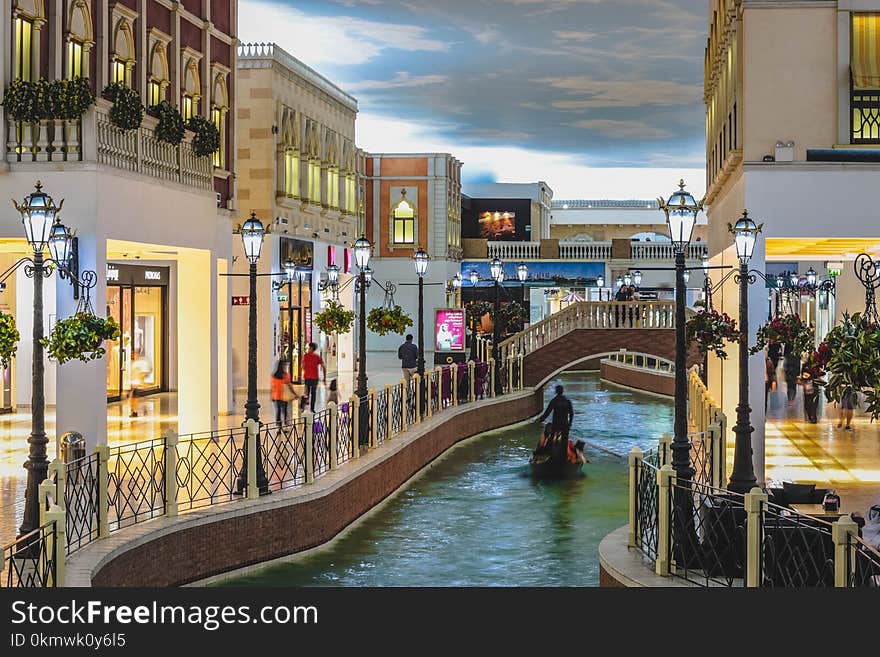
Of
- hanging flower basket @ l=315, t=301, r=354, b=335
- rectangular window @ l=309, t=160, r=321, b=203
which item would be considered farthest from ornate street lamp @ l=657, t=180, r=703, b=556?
rectangular window @ l=309, t=160, r=321, b=203

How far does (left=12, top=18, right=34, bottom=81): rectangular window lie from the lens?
669 inches


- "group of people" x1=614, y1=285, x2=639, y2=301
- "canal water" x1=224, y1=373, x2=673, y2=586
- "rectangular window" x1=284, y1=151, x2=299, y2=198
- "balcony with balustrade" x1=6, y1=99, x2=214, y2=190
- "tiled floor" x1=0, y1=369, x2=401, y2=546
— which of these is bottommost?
"canal water" x1=224, y1=373, x2=673, y2=586

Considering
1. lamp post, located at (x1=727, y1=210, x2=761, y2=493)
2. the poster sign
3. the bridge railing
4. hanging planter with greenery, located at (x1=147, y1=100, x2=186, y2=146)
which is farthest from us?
the bridge railing

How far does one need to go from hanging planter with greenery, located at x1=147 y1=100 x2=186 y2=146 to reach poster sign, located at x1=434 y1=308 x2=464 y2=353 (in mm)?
14370

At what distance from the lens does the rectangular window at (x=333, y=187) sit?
37.4 m

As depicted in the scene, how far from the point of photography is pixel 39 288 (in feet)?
37.9

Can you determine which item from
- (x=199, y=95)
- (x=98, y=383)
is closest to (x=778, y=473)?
(x=98, y=383)

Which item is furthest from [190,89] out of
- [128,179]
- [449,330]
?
[449,330]

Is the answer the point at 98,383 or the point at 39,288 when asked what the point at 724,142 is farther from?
the point at 39,288

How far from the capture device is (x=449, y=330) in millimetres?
33250

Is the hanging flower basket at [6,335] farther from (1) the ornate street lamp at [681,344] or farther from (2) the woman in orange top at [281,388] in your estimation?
(2) the woman in orange top at [281,388]

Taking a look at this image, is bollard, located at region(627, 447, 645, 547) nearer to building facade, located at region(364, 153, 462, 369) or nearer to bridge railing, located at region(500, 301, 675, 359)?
bridge railing, located at region(500, 301, 675, 359)

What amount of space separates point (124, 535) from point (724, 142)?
1442 centimetres

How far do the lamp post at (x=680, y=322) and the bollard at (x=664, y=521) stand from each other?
0.76 m
